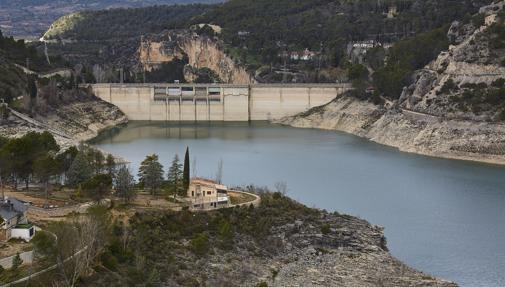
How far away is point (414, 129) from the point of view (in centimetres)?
4838

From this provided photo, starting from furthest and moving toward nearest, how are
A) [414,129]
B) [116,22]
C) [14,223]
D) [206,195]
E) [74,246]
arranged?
[116,22] < [414,129] < [206,195] < [14,223] < [74,246]

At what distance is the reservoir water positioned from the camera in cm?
2608

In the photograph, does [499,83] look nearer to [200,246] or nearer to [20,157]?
[20,157]

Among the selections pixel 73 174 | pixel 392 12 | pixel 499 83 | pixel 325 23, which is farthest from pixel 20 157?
pixel 325 23

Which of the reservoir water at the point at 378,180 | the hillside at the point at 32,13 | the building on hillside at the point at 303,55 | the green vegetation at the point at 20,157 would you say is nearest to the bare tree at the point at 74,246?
the green vegetation at the point at 20,157

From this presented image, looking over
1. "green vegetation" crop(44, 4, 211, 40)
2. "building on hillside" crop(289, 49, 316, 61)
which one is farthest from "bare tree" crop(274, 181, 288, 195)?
"green vegetation" crop(44, 4, 211, 40)

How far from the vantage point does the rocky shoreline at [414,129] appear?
44281mm

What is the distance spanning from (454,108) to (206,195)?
24.3 metres

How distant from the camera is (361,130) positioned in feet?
175

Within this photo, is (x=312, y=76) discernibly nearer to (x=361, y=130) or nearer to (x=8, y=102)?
(x=361, y=130)

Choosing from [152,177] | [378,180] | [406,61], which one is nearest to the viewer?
[152,177]

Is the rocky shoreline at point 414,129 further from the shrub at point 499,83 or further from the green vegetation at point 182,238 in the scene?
the green vegetation at point 182,238

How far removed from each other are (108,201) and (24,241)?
498cm

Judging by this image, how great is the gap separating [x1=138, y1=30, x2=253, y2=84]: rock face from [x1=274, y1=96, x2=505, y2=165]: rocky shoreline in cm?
1684
